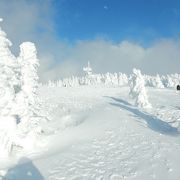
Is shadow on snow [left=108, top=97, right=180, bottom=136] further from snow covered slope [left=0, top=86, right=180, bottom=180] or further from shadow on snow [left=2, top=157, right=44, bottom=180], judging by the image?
shadow on snow [left=2, top=157, right=44, bottom=180]

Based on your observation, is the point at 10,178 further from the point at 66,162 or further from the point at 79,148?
the point at 79,148

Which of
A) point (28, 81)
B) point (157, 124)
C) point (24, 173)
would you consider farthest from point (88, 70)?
point (24, 173)

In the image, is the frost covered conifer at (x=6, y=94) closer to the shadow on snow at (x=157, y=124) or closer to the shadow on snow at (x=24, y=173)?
the shadow on snow at (x=24, y=173)

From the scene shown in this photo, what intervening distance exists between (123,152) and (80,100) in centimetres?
3574

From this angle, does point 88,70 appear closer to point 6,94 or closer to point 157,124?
point 157,124

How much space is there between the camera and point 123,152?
27688 millimetres

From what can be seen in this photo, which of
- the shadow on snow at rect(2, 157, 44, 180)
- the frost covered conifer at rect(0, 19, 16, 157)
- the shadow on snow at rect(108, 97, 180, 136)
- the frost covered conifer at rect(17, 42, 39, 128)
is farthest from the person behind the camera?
the shadow on snow at rect(108, 97, 180, 136)

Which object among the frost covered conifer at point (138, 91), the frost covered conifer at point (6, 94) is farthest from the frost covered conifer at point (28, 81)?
the frost covered conifer at point (138, 91)

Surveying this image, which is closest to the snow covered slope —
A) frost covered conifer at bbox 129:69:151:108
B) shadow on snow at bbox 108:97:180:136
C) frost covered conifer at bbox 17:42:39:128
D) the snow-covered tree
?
shadow on snow at bbox 108:97:180:136

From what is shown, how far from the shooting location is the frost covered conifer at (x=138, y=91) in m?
52.7

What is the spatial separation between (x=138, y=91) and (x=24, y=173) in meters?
33.5

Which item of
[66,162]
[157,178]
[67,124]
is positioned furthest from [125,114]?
[157,178]

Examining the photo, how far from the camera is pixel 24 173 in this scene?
975 inches

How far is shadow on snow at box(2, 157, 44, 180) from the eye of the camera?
2388 cm
